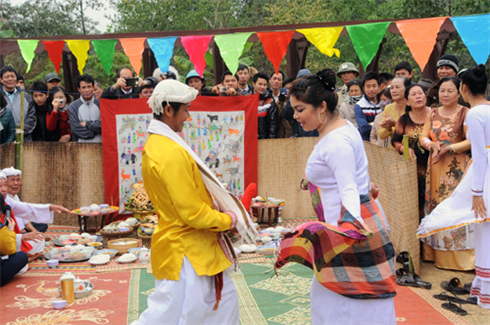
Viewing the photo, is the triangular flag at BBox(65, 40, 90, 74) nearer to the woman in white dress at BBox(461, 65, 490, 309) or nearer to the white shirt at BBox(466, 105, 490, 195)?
the woman in white dress at BBox(461, 65, 490, 309)

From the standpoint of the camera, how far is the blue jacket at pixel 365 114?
6820 millimetres

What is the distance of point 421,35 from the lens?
7.20 meters

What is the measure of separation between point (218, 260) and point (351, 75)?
541 centimetres

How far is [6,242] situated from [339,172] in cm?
381

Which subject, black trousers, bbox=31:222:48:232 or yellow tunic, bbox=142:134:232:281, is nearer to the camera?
yellow tunic, bbox=142:134:232:281

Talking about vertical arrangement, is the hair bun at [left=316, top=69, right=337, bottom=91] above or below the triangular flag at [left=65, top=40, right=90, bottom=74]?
below

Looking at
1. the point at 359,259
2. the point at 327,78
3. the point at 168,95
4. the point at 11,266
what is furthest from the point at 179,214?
the point at 11,266

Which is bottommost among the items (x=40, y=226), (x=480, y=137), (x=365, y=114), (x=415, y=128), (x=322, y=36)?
(x=40, y=226)

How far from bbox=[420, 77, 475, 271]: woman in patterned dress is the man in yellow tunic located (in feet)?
9.82

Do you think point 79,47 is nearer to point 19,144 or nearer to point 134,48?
point 134,48

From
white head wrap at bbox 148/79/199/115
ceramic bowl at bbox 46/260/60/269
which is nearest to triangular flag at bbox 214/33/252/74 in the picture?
ceramic bowl at bbox 46/260/60/269

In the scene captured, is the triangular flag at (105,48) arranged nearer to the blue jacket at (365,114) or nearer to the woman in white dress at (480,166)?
the blue jacket at (365,114)

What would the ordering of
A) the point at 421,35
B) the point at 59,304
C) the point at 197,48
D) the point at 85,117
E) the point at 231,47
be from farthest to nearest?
the point at 197,48 → the point at 231,47 → the point at 85,117 → the point at 421,35 → the point at 59,304

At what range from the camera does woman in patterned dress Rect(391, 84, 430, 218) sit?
546 cm
